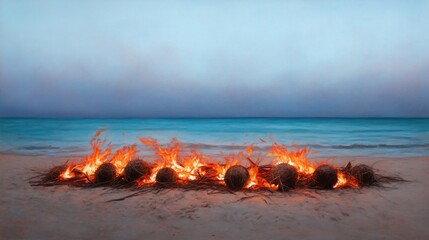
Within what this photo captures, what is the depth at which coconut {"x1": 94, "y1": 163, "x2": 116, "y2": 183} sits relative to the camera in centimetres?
523

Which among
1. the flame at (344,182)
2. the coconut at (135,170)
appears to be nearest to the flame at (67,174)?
the coconut at (135,170)

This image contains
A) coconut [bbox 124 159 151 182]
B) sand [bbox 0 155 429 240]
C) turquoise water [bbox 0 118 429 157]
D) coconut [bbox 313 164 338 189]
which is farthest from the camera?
turquoise water [bbox 0 118 429 157]

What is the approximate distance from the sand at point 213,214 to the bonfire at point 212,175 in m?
0.23

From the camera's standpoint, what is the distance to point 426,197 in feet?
15.5

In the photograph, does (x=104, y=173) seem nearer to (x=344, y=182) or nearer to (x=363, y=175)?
(x=344, y=182)

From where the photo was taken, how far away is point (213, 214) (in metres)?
3.90

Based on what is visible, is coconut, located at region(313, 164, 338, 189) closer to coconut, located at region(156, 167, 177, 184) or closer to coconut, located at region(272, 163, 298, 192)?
coconut, located at region(272, 163, 298, 192)

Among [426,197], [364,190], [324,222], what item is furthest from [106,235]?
[426,197]

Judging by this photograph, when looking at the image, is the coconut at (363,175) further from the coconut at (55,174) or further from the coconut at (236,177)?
the coconut at (55,174)

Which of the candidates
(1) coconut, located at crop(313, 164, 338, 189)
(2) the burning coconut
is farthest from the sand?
(2) the burning coconut

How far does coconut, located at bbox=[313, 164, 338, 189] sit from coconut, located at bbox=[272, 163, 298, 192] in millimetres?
343

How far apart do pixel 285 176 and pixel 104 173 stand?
258cm

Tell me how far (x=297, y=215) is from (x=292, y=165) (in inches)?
51.3

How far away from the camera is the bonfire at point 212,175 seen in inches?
191
